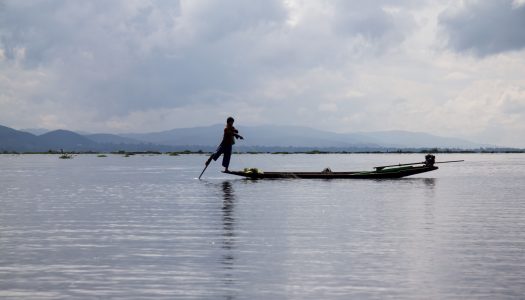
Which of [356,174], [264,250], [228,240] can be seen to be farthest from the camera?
[356,174]

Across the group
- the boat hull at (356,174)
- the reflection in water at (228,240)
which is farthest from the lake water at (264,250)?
the boat hull at (356,174)

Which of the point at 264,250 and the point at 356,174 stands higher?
the point at 356,174

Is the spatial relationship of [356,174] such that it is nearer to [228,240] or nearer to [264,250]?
[228,240]

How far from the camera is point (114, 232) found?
24078 millimetres

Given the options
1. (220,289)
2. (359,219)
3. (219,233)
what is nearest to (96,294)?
(220,289)

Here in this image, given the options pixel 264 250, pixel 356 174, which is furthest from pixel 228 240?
pixel 356 174

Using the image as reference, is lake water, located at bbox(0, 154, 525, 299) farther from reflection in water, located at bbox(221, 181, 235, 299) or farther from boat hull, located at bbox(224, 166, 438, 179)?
boat hull, located at bbox(224, 166, 438, 179)

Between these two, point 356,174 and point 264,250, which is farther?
point 356,174

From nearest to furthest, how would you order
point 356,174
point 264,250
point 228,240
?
point 264,250 < point 228,240 < point 356,174

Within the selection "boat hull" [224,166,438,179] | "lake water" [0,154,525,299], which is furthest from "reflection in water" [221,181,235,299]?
"boat hull" [224,166,438,179]

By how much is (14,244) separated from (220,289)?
9.65m

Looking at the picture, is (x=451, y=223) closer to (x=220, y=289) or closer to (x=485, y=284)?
(x=485, y=284)

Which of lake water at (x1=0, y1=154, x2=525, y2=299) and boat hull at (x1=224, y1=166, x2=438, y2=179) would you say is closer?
lake water at (x1=0, y1=154, x2=525, y2=299)

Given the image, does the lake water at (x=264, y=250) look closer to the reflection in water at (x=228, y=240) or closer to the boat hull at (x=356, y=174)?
the reflection in water at (x=228, y=240)
